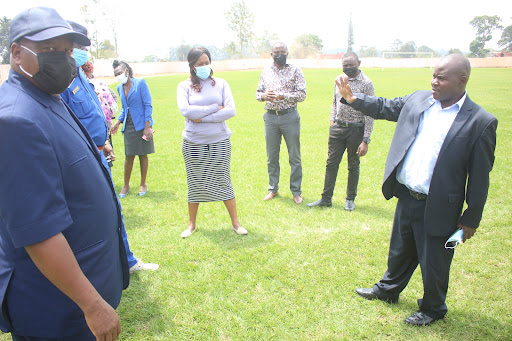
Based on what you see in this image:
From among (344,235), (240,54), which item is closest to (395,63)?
(240,54)

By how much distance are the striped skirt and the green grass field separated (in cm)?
57

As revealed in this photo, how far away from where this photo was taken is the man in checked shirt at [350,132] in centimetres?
509

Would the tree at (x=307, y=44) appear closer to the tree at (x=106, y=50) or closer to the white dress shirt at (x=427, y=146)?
the tree at (x=106, y=50)

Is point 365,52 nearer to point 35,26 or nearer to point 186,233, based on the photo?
point 186,233

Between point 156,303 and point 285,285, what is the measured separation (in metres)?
1.31

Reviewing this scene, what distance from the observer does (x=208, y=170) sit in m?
4.53

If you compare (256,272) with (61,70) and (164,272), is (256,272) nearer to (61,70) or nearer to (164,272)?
(164,272)

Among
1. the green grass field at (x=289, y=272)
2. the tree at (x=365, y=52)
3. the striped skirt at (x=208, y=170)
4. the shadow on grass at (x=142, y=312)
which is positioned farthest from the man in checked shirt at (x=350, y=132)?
the tree at (x=365, y=52)

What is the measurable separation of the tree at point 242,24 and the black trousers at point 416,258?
87.0 metres

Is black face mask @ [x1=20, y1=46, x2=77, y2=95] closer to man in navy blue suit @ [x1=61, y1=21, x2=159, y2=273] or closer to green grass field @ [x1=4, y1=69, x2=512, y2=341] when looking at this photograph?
man in navy blue suit @ [x1=61, y1=21, x2=159, y2=273]

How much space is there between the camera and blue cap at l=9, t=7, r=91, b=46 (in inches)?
59.7

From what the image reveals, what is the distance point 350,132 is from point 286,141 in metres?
1.09

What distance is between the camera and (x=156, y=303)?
339 centimetres

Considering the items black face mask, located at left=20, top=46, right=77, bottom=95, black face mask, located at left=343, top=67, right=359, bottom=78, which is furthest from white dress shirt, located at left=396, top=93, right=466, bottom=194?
black face mask, located at left=20, top=46, right=77, bottom=95
